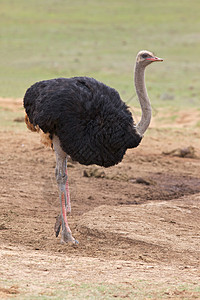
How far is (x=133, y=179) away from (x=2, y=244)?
3789mm

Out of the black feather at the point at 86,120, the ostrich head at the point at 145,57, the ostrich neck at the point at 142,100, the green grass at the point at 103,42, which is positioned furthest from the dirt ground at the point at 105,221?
the green grass at the point at 103,42

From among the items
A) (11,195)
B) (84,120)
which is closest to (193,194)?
(11,195)

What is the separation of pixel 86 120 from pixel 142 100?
0.68 meters

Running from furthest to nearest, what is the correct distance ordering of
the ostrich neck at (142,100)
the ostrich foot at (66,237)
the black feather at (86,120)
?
the ostrich neck at (142,100) < the ostrich foot at (66,237) < the black feather at (86,120)

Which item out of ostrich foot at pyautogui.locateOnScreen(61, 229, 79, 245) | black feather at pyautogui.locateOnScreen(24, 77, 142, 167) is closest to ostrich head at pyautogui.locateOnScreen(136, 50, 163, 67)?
black feather at pyautogui.locateOnScreen(24, 77, 142, 167)

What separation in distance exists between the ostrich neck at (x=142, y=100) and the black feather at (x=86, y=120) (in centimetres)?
12

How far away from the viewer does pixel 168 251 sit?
19.6 feet

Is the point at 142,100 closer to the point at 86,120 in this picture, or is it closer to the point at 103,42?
the point at 86,120

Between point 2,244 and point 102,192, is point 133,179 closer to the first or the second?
point 102,192

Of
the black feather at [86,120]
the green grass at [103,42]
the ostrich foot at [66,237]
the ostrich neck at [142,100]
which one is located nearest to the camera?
the black feather at [86,120]

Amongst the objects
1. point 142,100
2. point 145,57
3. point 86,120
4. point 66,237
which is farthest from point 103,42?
point 66,237

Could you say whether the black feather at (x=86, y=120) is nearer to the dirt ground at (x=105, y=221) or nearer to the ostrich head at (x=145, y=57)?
the ostrich head at (x=145, y=57)

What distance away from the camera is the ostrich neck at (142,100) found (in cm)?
633

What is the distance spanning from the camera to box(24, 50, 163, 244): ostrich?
6.05 m
